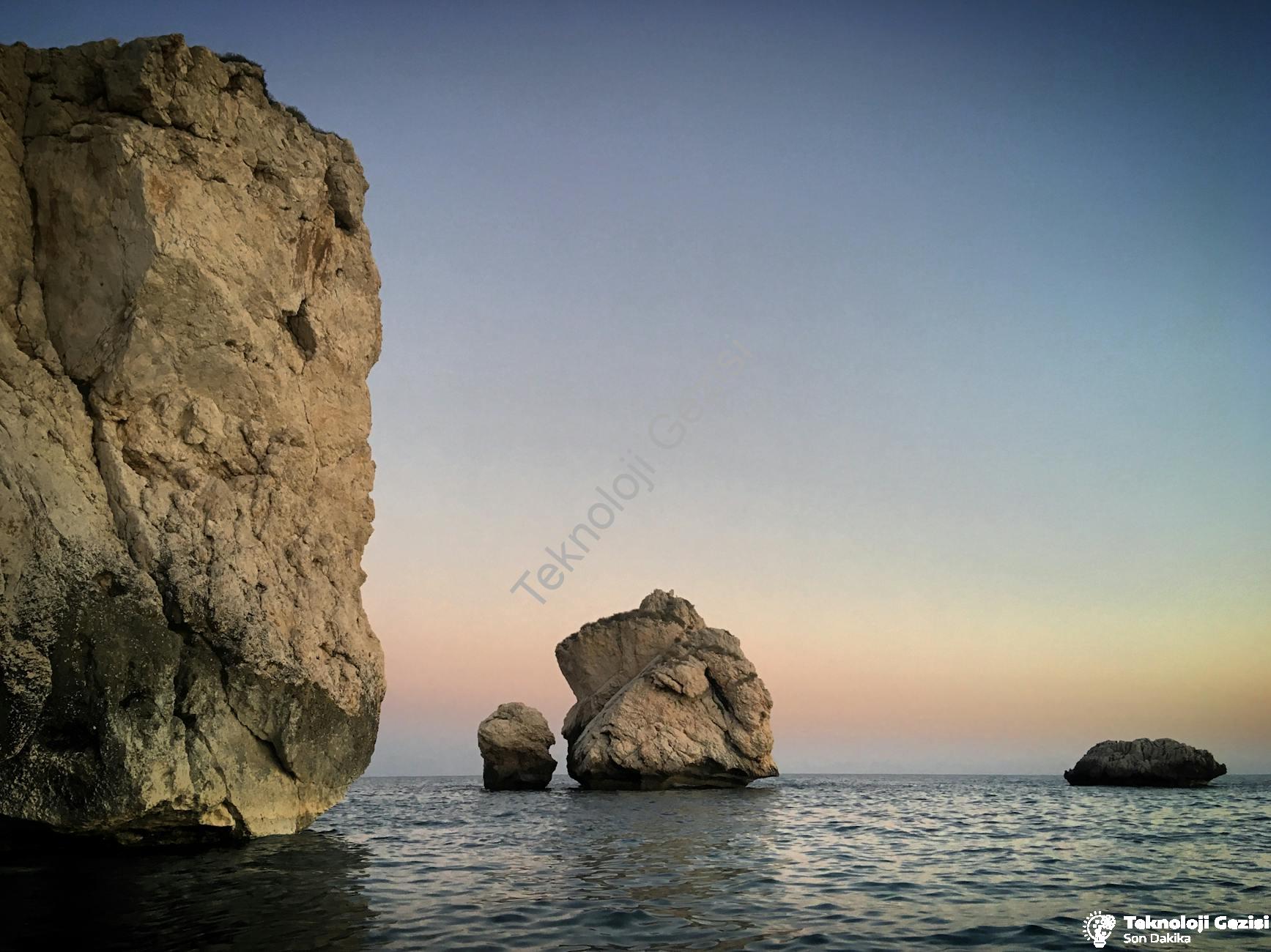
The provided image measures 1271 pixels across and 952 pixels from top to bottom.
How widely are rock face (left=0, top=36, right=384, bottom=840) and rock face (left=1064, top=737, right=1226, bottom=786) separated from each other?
50.0 metres

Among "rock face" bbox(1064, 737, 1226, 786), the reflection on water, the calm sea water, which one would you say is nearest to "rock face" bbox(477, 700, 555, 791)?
the calm sea water

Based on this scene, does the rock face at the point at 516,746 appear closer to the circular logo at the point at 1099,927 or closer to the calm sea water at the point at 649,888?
the calm sea water at the point at 649,888

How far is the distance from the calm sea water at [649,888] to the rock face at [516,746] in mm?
25871

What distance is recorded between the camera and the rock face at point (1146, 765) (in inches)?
1841

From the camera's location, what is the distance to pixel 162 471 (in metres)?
13.9

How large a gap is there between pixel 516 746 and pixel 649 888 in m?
37.3

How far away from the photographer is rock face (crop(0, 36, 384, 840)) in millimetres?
11852

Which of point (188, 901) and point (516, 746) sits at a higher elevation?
point (188, 901)

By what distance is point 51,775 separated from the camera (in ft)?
37.7

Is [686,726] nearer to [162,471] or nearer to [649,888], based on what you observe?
[649,888]

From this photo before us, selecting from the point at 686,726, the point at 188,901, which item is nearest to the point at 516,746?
the point at 686,726

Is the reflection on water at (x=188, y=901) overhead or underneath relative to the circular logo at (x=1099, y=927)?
overhead

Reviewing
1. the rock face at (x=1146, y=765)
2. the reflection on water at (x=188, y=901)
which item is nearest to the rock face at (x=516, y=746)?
the reflection on water at (x=188, y=901)

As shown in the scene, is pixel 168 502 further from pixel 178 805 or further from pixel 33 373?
pixel 178 805
